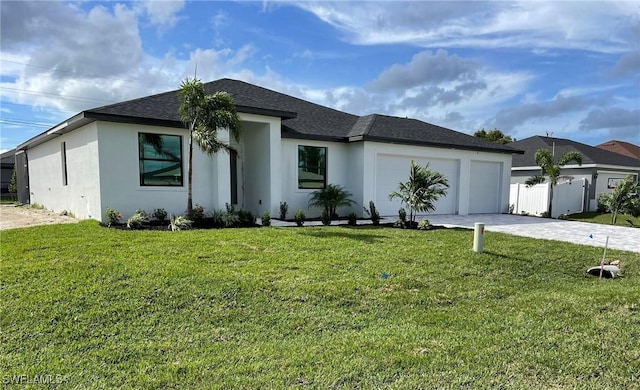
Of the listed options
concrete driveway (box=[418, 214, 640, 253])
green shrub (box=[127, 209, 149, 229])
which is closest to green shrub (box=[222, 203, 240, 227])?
green shrub (box=[127, 209, 149, 229])

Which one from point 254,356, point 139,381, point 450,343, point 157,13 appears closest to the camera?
point 139,381

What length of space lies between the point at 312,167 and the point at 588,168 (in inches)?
749

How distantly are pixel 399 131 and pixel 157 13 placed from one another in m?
10.2

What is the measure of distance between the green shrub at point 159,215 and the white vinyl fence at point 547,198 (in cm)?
1881

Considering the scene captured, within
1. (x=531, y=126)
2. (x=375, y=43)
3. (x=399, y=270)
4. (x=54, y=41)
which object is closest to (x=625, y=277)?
(x=399, y=270)

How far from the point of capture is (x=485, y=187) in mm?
17453

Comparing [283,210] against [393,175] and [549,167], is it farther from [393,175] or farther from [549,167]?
[549,167]

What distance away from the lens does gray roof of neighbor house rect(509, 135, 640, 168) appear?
895 inches

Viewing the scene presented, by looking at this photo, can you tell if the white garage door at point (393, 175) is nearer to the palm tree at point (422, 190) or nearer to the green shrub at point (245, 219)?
the palm tree at point (422, 190)

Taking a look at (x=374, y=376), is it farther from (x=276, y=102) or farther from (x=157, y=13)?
(x=276, y=102)

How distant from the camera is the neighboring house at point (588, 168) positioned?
21906mm

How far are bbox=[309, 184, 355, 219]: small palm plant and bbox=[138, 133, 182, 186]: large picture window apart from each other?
16.3 feet

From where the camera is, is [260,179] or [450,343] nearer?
[450,343]

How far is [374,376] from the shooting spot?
115 inches
